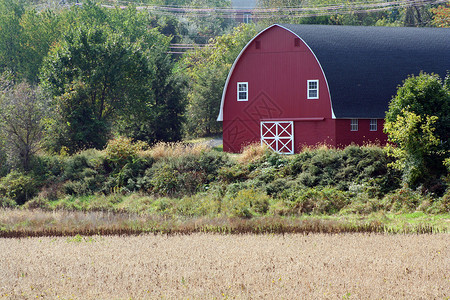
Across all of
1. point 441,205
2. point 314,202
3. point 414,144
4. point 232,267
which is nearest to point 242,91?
point 314,202

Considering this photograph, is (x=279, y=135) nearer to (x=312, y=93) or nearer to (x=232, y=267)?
(x=312, y=93)

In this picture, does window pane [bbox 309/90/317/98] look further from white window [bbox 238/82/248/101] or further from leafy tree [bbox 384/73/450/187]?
leafy tree [bbox 384/73/450/187]

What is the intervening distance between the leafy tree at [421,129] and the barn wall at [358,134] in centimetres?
953

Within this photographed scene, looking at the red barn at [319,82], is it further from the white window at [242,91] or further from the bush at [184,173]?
the bush at [184,173]

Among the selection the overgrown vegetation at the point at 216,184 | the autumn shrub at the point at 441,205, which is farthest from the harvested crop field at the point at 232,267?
the overgrown vegetation at the point at 216,184

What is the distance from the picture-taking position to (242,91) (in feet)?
123

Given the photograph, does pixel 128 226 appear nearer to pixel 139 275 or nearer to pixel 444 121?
pixel 139 275

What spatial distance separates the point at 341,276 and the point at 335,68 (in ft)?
81.8

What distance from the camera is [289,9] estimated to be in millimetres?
77812

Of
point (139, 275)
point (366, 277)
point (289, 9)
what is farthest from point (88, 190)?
point (289, 9)

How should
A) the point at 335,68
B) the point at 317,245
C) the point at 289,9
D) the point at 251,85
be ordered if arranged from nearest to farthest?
the point at 317,245 < the point at 335,68 < the point at 251,85 < the point at 289,9

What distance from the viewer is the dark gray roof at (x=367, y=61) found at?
1366 inches

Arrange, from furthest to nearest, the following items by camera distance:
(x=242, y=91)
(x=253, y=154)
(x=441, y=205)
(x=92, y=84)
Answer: (x=92, y=84) < (x=242, y=91) < (x=253, y=154) < (x=441, y=205)

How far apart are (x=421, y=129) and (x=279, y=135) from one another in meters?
13.4
